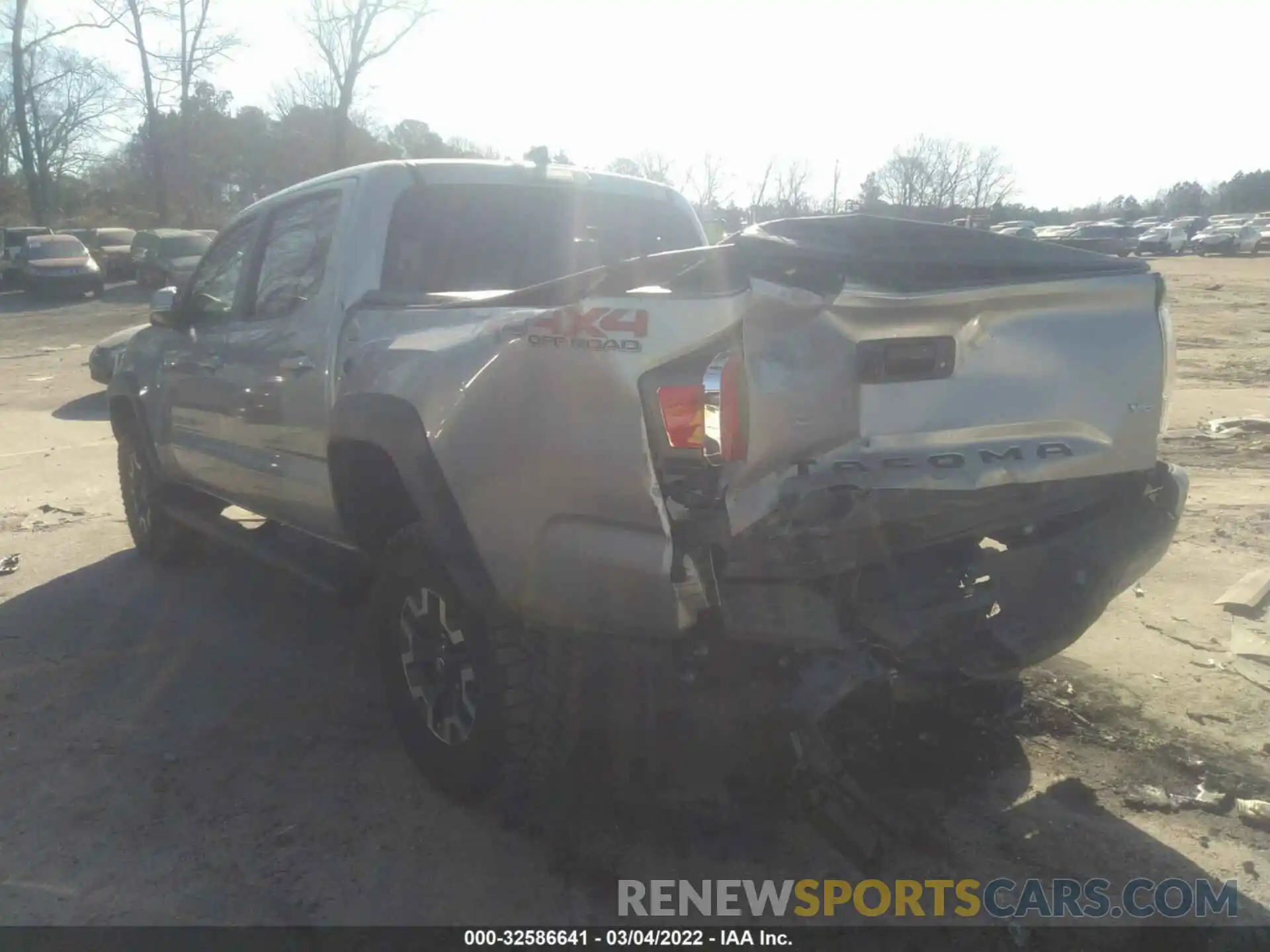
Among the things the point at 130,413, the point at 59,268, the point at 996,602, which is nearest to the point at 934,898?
the point at 996,602

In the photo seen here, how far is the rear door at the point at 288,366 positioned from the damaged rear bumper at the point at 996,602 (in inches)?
78.9

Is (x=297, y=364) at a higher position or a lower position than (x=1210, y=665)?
higher

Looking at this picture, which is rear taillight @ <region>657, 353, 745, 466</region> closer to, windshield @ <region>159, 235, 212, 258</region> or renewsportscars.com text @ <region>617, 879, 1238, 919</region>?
renewsportscars.com text @ <region>617, 879, 1238, 919</region>

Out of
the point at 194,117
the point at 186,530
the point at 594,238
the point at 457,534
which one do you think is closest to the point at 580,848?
the point at 457,534

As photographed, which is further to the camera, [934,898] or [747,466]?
[934,898]

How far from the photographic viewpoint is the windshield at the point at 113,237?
34.2m

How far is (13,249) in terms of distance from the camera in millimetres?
31234

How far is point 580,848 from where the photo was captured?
3223 mm

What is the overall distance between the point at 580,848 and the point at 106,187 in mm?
63739

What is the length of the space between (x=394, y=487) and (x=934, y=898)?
2.18 metres

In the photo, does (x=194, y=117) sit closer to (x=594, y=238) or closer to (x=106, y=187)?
(x=106, y=187)

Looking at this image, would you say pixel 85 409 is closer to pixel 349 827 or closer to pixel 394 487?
pixel 394 487

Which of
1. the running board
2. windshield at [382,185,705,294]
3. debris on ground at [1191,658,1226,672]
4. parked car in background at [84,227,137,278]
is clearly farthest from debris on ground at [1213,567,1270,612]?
parked car in background at [84,227,137,278]

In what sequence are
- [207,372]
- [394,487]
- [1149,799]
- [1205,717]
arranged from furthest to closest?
[207,372] < [1205,717] < [394,487] < [1149,799]
